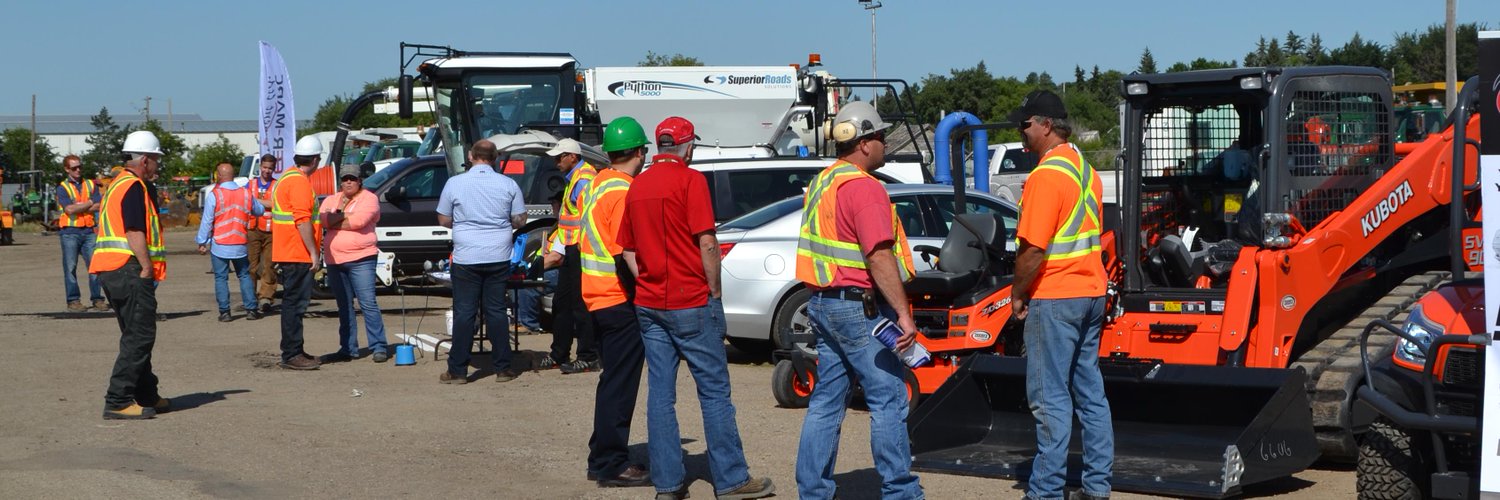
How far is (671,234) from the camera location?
6766mm

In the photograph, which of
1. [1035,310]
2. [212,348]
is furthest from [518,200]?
[1035,310]

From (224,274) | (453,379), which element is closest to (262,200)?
(224,274)

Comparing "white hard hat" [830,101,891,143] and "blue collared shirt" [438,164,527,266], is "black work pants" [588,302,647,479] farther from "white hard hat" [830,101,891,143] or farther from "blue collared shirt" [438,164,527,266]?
"blue collared shirt" [438,164,527,266]

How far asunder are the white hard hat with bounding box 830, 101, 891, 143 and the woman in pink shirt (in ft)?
22.5

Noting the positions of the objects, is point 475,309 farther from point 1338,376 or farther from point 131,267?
point 1338,376

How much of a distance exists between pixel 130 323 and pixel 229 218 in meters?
6.96

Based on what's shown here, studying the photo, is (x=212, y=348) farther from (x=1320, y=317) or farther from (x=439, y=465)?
(x=1320, y=317)

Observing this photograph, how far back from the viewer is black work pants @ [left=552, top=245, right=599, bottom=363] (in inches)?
433

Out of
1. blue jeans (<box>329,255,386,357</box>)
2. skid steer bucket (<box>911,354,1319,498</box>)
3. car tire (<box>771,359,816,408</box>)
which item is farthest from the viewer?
blue jeans (<box>329,255,386,357</box>)

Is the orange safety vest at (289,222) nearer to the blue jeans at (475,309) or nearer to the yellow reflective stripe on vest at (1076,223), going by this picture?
the blue jeans at (475,309)

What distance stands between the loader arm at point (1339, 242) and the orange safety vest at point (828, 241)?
8.22 feet

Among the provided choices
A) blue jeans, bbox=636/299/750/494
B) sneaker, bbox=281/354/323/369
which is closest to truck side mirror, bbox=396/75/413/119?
sneaker, bbox=281/354/323/369

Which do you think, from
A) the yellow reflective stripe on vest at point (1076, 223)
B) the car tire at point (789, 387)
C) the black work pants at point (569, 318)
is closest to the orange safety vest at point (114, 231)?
the black work pants at point (569, 318)

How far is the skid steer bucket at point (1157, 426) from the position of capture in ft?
22.5
